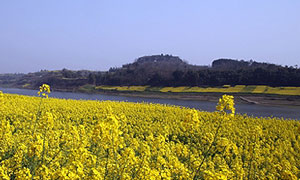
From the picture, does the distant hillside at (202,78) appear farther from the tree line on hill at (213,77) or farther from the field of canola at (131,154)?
the field of canola at (131,154)

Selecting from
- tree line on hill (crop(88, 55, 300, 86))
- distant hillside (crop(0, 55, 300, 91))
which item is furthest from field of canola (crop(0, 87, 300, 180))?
distant hillside (crop(0, 55, 300, 91))

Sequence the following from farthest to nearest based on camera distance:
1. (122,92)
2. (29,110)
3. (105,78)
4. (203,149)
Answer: (105,78), (122,92), (29,110), (203,149)

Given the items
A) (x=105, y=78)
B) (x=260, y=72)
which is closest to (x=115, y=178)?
(x=260, y=72)

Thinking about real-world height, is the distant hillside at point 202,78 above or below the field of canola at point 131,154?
above

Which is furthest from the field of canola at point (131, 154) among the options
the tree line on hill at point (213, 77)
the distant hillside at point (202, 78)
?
the distant hillside at point (202, 78)

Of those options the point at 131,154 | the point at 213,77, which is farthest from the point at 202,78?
the point at 131,154

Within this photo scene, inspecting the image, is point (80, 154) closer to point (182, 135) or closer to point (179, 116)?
point (182, 135)

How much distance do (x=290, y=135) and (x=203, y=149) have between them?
14.8 ft

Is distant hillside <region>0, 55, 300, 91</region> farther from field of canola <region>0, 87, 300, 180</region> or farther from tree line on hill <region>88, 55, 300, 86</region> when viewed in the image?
field of canola <region>0, 87, 300, 180</region>

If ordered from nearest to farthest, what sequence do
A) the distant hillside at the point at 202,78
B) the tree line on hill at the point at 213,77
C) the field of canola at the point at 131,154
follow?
the field of canola at the point at 131,154 → the tree line on hill at the point at 213,77 → the distant hillside at the point at 202,78

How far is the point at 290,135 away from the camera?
31.4 ft

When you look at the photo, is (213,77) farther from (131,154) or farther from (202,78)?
(131,154)

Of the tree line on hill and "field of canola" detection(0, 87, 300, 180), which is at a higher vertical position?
the tree line on hill

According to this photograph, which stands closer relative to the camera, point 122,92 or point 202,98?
point 202,98
